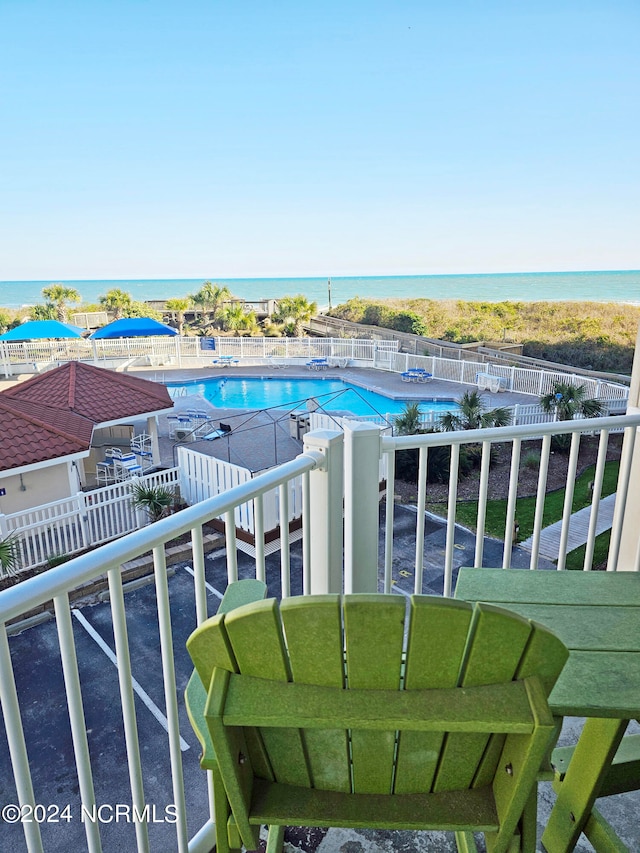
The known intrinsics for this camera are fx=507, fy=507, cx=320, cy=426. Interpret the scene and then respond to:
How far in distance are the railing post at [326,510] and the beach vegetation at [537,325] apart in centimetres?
2421

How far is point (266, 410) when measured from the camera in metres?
11.0

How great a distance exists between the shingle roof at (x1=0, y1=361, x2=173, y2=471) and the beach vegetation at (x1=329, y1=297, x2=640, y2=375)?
20716 mm

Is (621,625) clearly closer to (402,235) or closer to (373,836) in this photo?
(373,836)

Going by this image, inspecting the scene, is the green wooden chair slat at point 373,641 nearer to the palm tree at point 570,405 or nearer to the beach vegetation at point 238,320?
the palm tree at point 570,405

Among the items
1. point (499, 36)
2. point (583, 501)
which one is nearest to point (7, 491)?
point (583, 501)

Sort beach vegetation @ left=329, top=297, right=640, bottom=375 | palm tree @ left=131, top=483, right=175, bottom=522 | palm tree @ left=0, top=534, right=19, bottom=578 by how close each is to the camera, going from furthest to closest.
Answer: beach vegetation @ left=329, top=297, right=640, bottom=375, palm tree @ left=131, top=483, right=175, bottom=522, palm tree @ left=0, top=534, right=19, bottom=578

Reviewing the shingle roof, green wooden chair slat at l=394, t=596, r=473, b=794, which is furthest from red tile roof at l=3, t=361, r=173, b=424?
green wooden chair slat at l=394, t=596, r=473, b=794

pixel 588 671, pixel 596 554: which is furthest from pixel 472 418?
pixel 588 671

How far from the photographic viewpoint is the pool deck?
37.7 feet

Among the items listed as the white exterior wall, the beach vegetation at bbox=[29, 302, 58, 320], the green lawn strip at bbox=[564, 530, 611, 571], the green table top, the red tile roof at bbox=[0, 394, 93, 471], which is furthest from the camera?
the beach vegetation at bbox=[29, 302, 58, 320]

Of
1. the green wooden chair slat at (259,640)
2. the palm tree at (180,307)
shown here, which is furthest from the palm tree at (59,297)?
the green wooden chair slat at (259,640)

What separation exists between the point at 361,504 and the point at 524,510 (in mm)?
8129

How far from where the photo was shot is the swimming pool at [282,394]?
1655 cm

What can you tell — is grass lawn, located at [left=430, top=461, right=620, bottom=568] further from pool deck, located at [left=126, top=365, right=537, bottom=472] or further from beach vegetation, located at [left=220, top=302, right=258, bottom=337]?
beach vegetation, located at [left=220, top=302, right=258, bottom=337]
